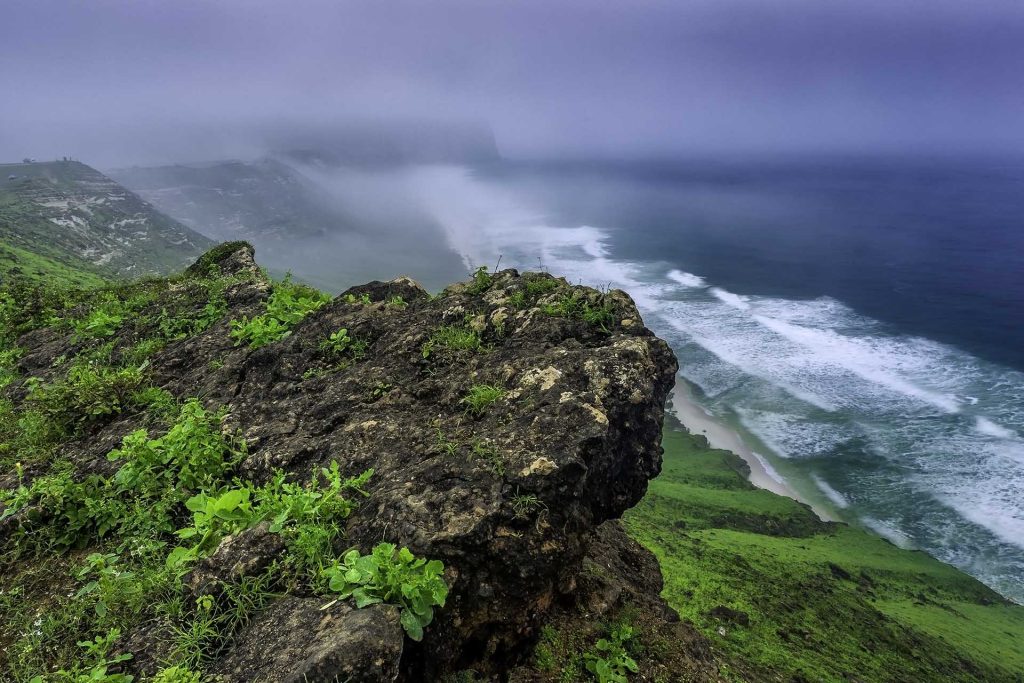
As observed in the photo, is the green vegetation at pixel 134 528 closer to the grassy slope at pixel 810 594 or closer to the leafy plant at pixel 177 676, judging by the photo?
the leafy plant at pixel 177 676

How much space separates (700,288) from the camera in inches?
4843

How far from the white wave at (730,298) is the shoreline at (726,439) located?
1606 inches

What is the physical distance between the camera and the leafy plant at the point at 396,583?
17.3 feet

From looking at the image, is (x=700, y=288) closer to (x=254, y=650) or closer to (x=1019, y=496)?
(x=1019, y=496)

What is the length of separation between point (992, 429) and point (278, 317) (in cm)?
8162

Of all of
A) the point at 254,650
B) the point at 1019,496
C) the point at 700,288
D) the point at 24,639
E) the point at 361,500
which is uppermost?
the point at 361,500

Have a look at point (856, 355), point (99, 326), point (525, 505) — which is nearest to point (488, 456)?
point (525, 505)

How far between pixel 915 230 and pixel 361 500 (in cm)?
22738

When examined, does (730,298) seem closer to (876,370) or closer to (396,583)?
(876,370)

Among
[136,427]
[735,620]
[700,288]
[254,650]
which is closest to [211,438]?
[136,427]

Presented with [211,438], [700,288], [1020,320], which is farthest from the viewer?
[700,288]

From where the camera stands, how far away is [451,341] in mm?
10414

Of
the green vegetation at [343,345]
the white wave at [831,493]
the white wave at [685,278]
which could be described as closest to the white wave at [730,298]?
the white wave at [685,278]

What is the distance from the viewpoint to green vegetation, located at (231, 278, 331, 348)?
11750 millimetres
